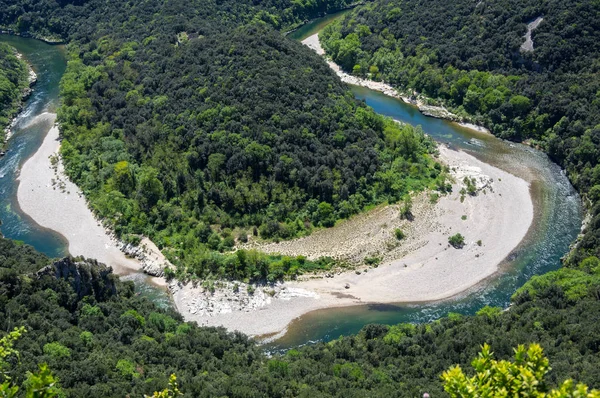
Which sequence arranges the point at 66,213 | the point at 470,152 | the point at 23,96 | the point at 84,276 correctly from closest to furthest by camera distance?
1. the point at 84,276
2. the point at 66,213
3. the point at 470,152
4. the point at 23,96

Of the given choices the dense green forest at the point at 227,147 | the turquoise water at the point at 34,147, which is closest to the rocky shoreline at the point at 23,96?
the turquoise water at the point at 34,147

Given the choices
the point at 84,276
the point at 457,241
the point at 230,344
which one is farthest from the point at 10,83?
the point at 457,241

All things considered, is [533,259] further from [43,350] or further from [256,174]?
[43,350]

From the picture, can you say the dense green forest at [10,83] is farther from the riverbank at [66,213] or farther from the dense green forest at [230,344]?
the dense green forest at [230,344]

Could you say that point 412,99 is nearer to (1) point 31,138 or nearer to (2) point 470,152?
(2) point 470,152

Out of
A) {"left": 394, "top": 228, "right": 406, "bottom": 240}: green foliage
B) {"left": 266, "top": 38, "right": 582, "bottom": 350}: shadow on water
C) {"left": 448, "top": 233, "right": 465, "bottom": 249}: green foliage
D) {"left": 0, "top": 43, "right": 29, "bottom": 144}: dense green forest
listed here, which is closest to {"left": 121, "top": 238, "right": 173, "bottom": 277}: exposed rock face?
{"left": 266, "top": 38, "right": 582, "bottom": 350}: shadow on water
